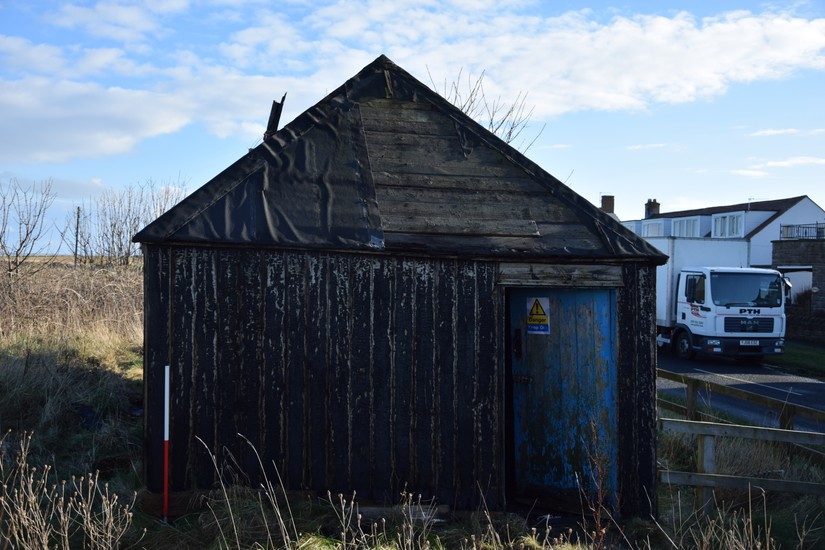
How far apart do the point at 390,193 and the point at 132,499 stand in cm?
372

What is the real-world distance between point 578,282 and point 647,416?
1456 mm

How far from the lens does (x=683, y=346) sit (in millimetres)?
20078

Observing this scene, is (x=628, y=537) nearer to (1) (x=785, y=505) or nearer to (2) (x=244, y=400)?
(1) (x=785, y=505)

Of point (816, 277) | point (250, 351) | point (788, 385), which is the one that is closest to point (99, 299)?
point (250, 351)

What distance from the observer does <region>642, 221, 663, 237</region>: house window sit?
50.2m

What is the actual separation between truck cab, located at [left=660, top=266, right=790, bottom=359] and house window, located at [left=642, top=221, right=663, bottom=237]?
31882 mm

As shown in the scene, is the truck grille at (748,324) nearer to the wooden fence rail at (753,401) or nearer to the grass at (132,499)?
the wooden fence rail at (753,401)

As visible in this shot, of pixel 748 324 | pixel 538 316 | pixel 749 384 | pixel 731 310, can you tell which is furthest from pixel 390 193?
pixel 748 324

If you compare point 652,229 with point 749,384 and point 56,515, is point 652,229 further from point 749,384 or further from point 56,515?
point 56,515

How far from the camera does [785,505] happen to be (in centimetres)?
726

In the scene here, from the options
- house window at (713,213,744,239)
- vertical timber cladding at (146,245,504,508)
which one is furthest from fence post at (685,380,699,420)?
house window at (713,213,744,239)

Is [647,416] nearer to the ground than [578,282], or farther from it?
nearer to the ground

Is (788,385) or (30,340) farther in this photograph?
(788,385)

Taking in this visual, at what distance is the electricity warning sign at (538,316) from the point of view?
7348mm
